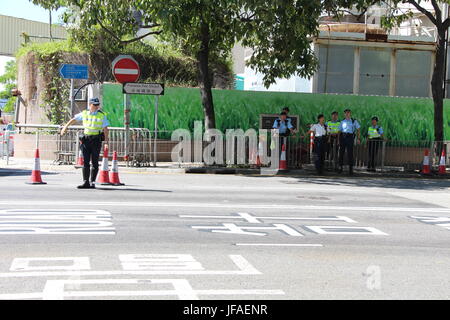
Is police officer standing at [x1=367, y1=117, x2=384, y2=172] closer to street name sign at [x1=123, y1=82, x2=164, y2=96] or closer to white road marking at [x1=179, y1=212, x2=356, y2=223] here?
street name sign at [x1=123, y1=82, x2=164, y2=96]

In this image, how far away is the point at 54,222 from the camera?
9.42 metres

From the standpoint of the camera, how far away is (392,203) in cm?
1334

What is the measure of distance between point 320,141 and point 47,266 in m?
13.7

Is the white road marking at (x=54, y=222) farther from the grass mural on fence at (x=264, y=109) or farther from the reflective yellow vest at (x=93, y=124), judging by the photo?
the grass mural on fence at (x=264, y=109)

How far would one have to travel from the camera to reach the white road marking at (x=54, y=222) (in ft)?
28.8

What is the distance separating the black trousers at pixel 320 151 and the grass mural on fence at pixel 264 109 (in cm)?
386

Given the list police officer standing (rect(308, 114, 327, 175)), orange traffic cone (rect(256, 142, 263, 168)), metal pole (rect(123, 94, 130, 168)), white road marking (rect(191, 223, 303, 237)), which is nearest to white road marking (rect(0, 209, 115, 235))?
white road marking (rect(191, 223, 303, 237))

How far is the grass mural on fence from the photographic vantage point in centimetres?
2303

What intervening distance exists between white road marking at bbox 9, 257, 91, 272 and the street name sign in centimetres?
1266

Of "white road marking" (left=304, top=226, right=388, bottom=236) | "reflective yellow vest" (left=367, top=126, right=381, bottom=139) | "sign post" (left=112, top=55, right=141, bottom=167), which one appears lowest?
"white road marking" (left=304, top=226, right=388, bottom=236)

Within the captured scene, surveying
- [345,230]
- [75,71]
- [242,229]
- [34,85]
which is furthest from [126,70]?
[345,230]
